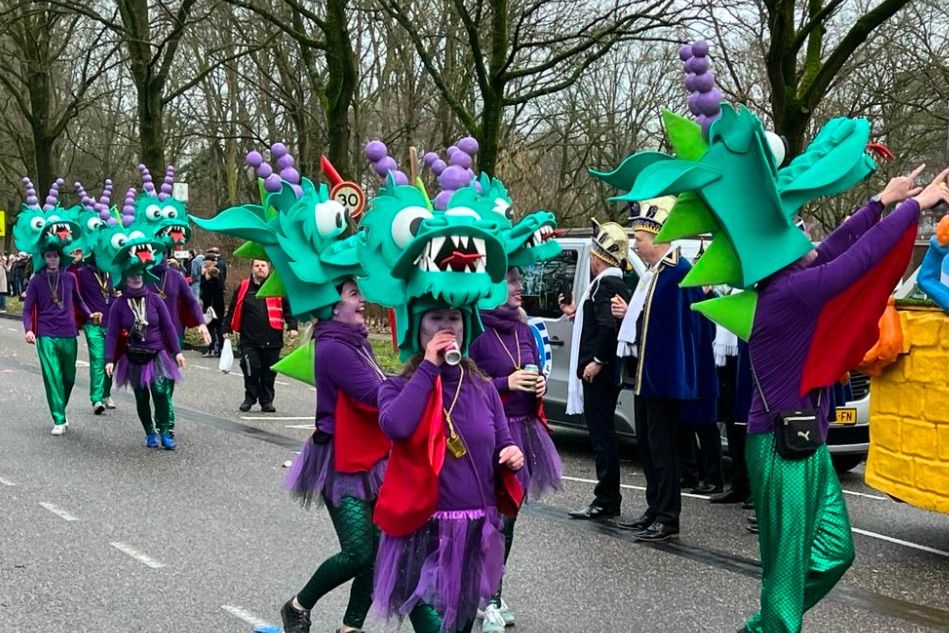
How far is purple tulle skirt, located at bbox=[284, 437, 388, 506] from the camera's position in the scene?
448cm

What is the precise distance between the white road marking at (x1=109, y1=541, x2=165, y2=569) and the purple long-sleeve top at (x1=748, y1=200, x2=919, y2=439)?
11.7ft

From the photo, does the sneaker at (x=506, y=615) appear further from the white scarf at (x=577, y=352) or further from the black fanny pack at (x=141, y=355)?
the black fanny pack at (x=141, y=355)

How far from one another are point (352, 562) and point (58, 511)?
381 centimetres

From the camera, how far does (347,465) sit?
4477 mm

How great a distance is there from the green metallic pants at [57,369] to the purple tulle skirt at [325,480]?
6494 mm

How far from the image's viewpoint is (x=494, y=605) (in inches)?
204

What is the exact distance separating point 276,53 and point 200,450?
660 inches

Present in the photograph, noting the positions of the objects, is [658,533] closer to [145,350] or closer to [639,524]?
[639,524]

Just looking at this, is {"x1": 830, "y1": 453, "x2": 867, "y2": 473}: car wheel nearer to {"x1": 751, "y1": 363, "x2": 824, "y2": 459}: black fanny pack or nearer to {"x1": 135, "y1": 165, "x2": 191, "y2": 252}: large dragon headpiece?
{"x1": 751, "y1": 363, "x2": 824, "y2": 459}: black fanny pack

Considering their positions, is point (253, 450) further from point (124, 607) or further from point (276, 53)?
point (276, 53)

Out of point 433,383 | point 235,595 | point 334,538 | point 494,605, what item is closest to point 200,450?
point 334,538

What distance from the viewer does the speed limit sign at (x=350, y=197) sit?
555 centimetres

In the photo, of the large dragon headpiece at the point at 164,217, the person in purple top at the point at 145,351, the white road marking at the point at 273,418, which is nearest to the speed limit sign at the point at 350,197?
the person in purple top at the point at 145,351

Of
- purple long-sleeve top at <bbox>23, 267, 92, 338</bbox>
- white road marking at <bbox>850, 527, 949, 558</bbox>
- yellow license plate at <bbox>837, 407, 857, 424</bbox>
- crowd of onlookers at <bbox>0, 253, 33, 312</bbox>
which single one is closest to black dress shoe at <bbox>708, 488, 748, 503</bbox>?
white road marking at <bbox>850, 527, 949, 558</bbox>
